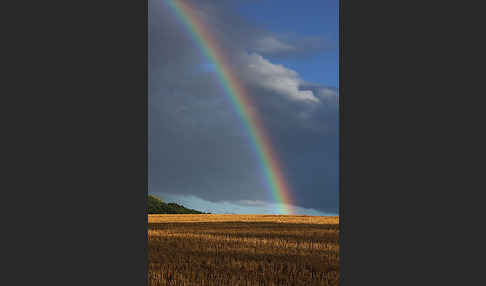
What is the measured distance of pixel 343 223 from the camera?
22.2 feet

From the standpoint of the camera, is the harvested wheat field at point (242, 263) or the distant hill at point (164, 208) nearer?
the harvested wheat field at point (242, 263)

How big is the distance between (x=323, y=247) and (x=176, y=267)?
6471 millimetres

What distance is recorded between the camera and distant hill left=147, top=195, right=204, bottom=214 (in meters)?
85.8

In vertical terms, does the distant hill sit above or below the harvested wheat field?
below

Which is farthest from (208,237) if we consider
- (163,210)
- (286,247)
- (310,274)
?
(163,210)

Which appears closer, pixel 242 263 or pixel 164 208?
pixel 242 263

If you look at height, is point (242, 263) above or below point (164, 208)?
above

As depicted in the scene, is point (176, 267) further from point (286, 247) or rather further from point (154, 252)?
point (286, 247)

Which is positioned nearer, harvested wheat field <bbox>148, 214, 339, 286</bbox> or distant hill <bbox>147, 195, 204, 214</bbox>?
harvested wheat field <bbox>148, 214, 339, 286</bbox>

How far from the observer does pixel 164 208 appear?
8775cm

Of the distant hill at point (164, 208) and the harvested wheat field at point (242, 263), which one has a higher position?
the harvested wheat field at point (242, 263)

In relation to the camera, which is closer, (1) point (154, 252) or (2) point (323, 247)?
(1) point (154, 252)

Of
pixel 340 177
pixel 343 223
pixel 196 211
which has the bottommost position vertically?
pixel 196 211

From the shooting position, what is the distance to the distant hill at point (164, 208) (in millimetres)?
85750
